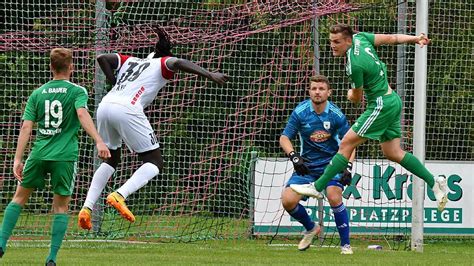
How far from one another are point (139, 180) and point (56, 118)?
49.2 inches

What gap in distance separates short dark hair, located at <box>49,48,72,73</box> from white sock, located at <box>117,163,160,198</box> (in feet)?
4.34

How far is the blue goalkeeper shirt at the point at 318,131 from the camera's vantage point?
1165 centimetres

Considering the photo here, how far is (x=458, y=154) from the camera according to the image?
15.6 metres

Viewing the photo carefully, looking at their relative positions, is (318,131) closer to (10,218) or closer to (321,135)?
(321,135)

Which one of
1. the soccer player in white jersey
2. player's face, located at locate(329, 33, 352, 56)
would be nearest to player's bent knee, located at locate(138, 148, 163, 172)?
the soccer player in white jersey

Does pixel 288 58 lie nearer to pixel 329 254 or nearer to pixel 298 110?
pixel 298 110

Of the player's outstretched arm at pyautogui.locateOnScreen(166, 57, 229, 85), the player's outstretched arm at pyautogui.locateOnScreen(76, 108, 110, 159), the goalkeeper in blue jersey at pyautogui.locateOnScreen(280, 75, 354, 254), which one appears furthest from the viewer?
the goalkeeper in blue jersey at pyautogui.locateOnScreen(280, 75, 354, 254)

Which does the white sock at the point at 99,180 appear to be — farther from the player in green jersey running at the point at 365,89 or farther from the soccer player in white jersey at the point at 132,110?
the player in green jersey running at the point at 365,89

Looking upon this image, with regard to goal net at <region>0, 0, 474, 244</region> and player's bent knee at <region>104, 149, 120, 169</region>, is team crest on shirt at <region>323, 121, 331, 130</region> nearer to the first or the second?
goal net at <region>0, 0, 474, 244</region>

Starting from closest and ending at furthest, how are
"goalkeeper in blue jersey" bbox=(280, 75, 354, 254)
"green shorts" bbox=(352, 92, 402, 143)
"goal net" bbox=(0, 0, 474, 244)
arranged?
"green shorts" bbox=(352, 92, 402, 143) < "goalkeeper in blue jersey" bbox=(280, 75, 354, 254) < "goal net" bbox=(0, 0, 474, 244)

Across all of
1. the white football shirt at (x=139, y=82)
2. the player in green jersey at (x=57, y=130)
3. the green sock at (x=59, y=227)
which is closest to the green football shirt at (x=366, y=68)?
the white football shirt at (x=139, y=82)

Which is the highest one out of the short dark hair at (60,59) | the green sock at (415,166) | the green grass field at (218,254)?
the short dark hair at (60,59)

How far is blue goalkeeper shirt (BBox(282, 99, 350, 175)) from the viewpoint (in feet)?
38.2

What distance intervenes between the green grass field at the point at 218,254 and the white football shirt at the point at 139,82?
1475 mm
